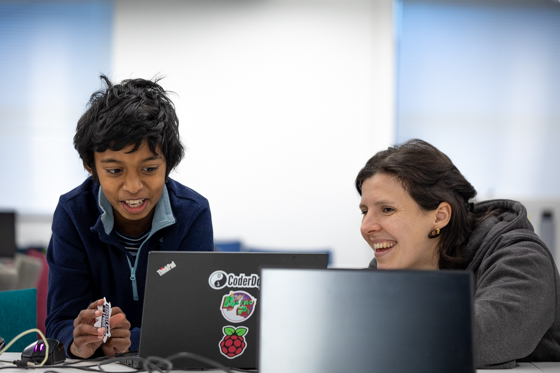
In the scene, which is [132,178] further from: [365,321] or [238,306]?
[365,321]

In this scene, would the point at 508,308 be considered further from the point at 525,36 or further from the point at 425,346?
the point at 525,36

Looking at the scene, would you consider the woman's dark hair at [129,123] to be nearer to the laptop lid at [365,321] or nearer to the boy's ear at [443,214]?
the laptop lid at [365,321]

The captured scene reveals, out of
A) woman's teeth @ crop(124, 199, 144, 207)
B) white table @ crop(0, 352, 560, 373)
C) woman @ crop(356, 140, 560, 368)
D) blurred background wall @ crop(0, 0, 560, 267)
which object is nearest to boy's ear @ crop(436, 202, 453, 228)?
woman @ crop(356, 140, 560, 368)

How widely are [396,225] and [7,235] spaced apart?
3.78 metres

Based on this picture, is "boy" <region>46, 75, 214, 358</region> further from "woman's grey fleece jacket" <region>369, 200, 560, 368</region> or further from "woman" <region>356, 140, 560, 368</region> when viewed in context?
"woman's grey fleece jacket" <region>369, 200, 560, 368</region>

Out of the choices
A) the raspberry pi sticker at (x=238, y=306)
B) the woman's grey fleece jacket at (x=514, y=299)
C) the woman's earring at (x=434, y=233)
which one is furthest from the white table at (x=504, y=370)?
the woman's earring at (x=434, y=233)

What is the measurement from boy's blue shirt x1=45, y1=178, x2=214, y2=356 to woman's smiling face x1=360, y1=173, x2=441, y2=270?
20.5 inches

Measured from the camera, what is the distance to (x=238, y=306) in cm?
110

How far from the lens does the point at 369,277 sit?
0.87 metres

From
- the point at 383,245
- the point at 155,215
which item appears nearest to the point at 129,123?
the point at 155,215

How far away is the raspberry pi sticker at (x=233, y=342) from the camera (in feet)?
3.59

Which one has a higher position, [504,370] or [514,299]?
[514,299]

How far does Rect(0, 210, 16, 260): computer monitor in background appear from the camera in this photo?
13.6 ft

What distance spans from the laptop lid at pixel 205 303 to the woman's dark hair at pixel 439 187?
0.42 m
